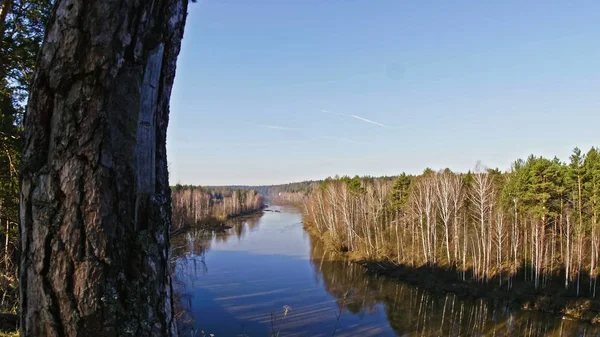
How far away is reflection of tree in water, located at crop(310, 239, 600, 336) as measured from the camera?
1633 centimetres

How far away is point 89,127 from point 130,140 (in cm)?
15

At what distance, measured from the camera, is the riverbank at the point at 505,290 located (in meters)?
18.5

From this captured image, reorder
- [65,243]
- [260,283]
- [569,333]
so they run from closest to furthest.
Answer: [65,243]
[569,333]
[260,283]

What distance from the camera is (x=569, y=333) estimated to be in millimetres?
16344

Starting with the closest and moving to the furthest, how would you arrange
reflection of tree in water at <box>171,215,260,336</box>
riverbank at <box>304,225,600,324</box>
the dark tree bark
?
the dark tree bark < reflection of tree in water at <box>171,215,260,336</box> < riverbank at <box>304,225,600,324</box>

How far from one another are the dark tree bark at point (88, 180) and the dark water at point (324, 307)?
968 cm

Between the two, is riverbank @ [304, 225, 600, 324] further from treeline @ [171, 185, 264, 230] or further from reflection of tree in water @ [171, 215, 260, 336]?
treeline @ [171, 185, 264, 230]

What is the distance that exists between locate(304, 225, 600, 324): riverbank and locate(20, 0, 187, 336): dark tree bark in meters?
22.5

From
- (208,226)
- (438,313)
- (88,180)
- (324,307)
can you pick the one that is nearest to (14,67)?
(208,226)

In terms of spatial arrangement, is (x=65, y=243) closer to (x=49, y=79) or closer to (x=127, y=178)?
(x=127, y=178)

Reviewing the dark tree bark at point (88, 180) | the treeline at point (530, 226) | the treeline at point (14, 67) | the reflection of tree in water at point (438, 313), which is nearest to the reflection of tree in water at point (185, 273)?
the dark tree bark at point (88, 180)

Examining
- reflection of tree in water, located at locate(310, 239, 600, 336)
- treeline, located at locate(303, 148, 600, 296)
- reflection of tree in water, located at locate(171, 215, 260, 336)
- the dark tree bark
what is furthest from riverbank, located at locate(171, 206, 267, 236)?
treeline, located at locate(303, 148, 600, 296)

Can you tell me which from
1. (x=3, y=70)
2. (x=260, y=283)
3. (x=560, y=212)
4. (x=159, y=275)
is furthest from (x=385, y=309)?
(x=159, y=275)

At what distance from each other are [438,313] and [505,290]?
5.93 meters
